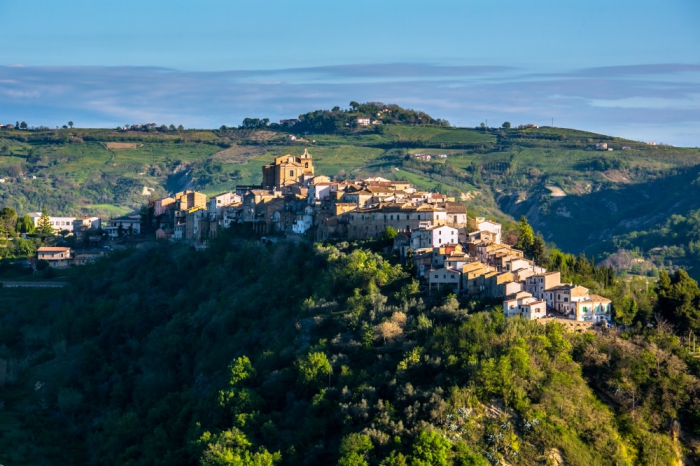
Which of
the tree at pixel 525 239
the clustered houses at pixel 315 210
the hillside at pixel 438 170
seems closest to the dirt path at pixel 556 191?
the hillside at pixel 438 170

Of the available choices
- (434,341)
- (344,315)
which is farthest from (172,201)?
(434,341)

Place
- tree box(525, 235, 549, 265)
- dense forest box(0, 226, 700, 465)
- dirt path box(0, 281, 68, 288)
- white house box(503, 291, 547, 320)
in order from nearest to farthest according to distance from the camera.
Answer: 1. dense forest box(0, 226, 700, 465)
2. white house box(503, 291, 547, 320)
3. tree box(525, 235, 549, 265)
4. dirt path box(0, 281, 68, 288)

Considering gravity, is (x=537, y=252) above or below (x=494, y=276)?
above

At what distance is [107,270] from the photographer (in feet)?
294

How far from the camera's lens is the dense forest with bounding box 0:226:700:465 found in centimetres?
5034

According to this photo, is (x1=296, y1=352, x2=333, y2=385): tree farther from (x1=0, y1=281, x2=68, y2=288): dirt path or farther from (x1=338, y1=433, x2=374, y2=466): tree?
(x1=0, y1=281, x2=68, y2=288): dirt path

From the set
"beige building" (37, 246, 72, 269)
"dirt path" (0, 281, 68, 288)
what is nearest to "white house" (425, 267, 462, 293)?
"dirt path" (0, 281, 68, 288)

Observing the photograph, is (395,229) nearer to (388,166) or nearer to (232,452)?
(232,452)

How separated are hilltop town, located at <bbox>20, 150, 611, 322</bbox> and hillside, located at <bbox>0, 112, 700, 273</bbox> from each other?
52.4 m

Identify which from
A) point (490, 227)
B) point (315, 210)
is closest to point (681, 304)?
point (490, 227)

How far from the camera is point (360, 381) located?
54625 mm

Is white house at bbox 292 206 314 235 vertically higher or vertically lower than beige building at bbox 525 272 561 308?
higher

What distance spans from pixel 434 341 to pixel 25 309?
141 feet

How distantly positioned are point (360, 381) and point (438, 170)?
4250 inches
